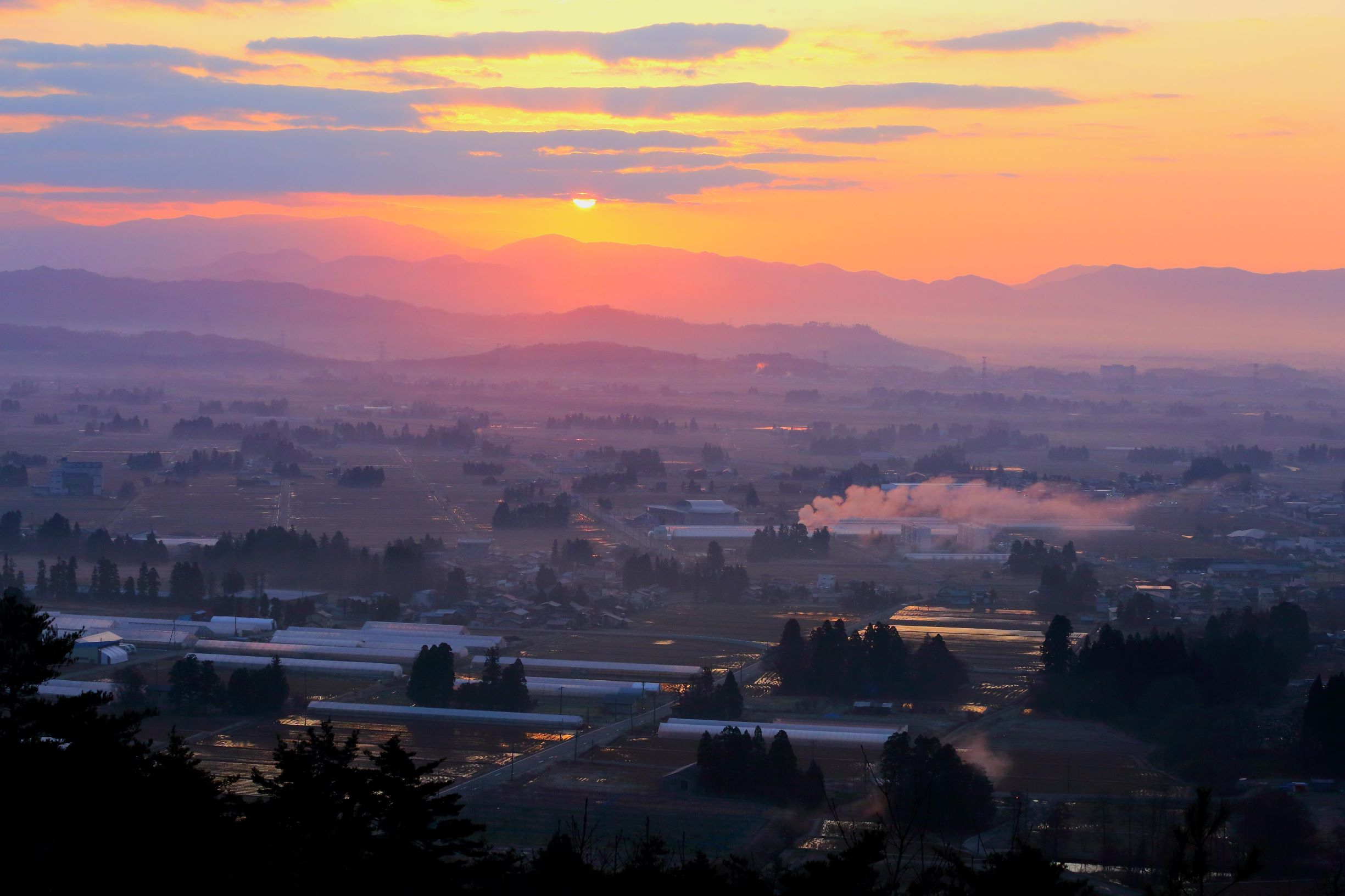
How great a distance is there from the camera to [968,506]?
94.5 feet

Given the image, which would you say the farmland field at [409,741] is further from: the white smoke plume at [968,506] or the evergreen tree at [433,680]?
the white smoke plume at [968,506]

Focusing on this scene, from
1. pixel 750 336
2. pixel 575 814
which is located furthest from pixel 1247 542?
pixel 750 336

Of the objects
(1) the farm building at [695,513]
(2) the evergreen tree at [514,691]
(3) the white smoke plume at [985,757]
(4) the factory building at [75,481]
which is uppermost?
(4) the factory building at [75,481]

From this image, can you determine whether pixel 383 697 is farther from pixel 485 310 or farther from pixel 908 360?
pixel 485 310

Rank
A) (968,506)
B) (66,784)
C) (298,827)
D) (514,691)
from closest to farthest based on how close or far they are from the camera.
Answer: (66,784) < (298,827) < (514,691) < (968,506)

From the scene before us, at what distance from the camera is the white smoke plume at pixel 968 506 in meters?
28.0

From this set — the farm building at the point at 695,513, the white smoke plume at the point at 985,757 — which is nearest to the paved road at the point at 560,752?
the white smoke plume at the point at 985,757

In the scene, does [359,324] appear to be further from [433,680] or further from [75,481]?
[433,680]

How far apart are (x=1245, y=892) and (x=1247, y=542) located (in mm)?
17392

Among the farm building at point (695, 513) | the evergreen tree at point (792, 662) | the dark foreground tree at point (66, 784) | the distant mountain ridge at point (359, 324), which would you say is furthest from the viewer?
the distant mountain ridge at point (359, 324)

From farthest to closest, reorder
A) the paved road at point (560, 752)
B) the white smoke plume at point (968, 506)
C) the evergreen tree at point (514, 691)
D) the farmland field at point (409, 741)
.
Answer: the white smoke plume at point (968, 506) → the evergreen tree at point (514, 691) → the farmland field at point (409, 741) → the paved road at point (560, 752)

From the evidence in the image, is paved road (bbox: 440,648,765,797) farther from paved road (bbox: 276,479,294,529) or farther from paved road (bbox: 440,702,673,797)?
paved road (bbox: 276,479,294,529)

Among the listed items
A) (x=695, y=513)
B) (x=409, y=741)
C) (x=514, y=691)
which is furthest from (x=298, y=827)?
(x=695, y=513)

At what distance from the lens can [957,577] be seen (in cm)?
2217
